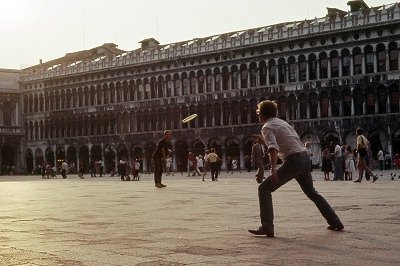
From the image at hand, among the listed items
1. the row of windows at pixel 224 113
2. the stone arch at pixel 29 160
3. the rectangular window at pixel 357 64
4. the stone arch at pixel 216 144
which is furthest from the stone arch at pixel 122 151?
the rectangular window at pixel 357 64

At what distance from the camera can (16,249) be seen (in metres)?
6.68

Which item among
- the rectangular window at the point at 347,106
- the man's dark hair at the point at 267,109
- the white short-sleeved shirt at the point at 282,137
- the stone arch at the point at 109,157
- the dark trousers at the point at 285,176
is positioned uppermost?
the rectangular window at the point at 347,106

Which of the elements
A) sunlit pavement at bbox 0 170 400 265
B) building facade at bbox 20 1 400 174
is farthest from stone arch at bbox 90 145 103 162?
sunlit pavement at bbox 0 170 400 265

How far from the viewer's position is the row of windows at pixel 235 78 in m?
55.9

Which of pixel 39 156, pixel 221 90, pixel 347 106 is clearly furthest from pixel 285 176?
pixel 39 156

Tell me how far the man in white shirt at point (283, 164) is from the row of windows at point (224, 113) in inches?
1911

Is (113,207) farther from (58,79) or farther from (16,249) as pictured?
(58,79)

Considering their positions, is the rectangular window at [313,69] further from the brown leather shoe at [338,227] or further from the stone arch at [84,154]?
the brown leather shoe at [338,227]

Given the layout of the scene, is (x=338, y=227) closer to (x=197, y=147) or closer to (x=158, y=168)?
(x=158, y=168)

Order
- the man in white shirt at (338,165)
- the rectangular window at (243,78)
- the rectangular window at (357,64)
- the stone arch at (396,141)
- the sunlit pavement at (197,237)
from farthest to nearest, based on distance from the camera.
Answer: the rectangular window at (243,78), the rectangular window at (357,64), the stone arch at (396,141), the man in white shirt at (338,165), the sunlit pavement at (197,237)

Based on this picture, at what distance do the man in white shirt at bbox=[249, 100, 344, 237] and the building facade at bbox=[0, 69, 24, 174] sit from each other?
75.7m

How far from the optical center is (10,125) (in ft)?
268

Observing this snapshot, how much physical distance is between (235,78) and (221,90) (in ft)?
6.00

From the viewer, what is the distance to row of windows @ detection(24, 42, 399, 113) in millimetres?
55906
